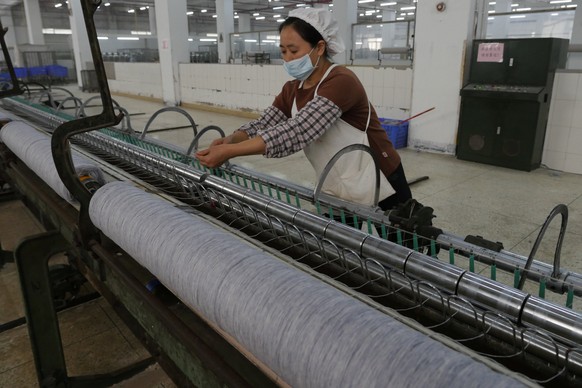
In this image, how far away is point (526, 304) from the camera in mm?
731

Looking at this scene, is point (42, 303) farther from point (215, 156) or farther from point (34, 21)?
point (34, 21)

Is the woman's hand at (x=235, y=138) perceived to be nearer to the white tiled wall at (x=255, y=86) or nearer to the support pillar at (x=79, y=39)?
the white tiled wall at (x=255, y=86)

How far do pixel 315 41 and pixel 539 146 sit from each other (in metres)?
3.90

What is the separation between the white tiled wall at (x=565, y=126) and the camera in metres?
4.32

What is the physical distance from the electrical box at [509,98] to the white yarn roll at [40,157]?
4.21m

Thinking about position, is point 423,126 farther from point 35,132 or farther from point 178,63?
point 178,63

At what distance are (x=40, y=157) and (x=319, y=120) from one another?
1009 mm

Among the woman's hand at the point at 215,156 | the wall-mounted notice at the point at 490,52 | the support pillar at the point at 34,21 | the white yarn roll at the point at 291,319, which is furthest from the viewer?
the support pillar at the point at 34,21

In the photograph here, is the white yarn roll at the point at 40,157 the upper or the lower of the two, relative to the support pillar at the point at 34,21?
lower

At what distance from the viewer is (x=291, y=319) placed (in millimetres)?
617

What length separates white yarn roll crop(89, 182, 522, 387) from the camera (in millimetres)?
504

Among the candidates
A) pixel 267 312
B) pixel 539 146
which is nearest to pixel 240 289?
pixel 267 312

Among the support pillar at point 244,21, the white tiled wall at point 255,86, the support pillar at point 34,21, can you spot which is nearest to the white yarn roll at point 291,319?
the white tiled wall at point 255,86

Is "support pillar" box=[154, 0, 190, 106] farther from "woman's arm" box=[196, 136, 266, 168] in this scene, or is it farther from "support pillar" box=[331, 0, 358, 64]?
"woman's arm" box=[196, 136, 266, 168]
